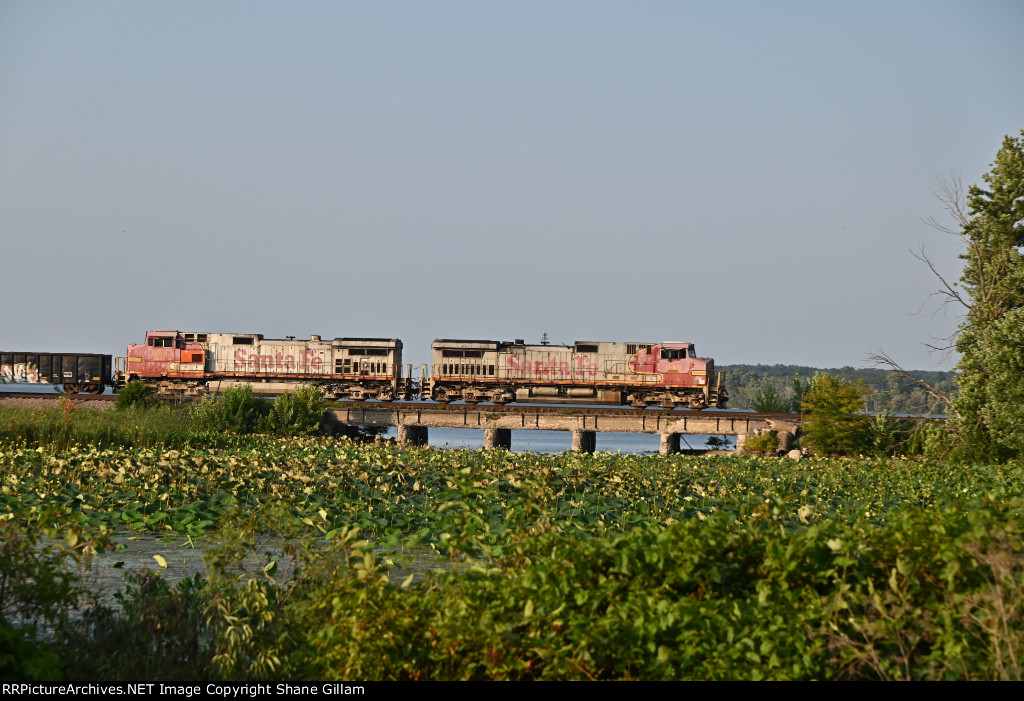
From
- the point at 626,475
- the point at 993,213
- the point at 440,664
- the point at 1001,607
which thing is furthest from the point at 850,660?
the point at 993,213

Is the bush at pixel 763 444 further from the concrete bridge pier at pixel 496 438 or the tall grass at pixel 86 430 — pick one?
the tall grass at pixel 86 430

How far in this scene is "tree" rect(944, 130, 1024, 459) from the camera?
30641 mm

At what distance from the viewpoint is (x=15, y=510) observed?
43.5ft

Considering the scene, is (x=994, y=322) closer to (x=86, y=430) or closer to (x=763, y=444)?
(x=763, y=444)

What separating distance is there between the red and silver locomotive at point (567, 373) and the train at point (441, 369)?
2.1 inches

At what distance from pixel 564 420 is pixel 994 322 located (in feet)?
60.9

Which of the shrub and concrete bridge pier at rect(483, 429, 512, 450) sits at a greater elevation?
the shrub

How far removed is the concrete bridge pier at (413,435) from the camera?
147 ft

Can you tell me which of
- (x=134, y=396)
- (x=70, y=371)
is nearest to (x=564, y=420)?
(x=134, y=396)

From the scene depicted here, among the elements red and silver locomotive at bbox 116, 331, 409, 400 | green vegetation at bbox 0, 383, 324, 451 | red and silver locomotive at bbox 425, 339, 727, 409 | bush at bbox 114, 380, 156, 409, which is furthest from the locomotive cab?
red and silver locomotive at bbox 425, 339, 727, 409

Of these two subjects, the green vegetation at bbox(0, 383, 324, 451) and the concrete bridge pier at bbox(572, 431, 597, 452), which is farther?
the concrete bridge pier at bbox(572, 431, 597, 452)

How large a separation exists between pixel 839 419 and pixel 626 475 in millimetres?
21217

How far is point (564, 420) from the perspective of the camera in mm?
43531

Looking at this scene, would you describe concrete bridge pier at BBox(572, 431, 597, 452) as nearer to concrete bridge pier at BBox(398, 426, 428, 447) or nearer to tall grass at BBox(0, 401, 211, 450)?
concrete bridge pier at BBox(398, 426, 428, 447)
